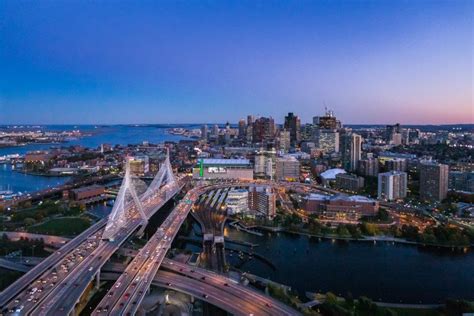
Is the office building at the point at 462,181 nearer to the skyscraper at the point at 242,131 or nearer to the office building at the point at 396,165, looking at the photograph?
the office building at the point at 396,165

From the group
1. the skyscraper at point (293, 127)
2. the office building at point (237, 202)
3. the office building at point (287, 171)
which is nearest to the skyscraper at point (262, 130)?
the skyscraper at point (293, 127)

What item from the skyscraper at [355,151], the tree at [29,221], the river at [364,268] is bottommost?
the river at [364,268]

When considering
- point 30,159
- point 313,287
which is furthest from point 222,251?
point 30,159

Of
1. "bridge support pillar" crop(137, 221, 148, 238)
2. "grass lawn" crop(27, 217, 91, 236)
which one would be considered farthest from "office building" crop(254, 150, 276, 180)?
"bridge support pillar" crop(137, 221, 148, 238)

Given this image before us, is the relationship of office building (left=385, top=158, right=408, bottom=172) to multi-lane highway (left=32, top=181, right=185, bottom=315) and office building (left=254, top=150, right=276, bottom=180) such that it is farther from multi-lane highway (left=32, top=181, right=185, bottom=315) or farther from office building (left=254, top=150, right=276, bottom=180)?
multi-lane highway (left=32, top=181, right=185, bottom=315)

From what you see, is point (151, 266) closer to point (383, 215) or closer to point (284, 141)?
point (383, 215)

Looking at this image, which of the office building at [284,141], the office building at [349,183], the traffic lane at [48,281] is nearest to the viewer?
the traffic lane at [48,281]
